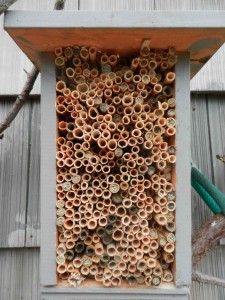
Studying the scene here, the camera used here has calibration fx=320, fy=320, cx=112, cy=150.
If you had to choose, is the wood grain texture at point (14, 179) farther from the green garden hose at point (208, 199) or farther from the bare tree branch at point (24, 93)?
the green garden hose at point (208, 199)

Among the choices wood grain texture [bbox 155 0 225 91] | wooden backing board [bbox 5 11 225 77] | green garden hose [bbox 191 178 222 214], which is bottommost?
green garden hose [bbox 191 178 222 214]

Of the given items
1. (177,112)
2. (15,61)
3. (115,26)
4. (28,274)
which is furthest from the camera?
(15,61)

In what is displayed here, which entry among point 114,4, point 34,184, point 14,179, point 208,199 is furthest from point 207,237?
point 114,4

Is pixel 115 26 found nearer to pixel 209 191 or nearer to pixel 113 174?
pixel 113 174

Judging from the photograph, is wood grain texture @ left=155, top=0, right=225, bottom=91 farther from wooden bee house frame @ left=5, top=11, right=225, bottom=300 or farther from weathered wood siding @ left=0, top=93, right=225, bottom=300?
wooden bee house frame @ left=5, top=11, right=225, bottom=300

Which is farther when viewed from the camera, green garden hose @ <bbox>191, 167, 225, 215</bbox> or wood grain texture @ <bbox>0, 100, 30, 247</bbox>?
wood grain texture @ <bbox>0, 100, 30, 247</bbox>

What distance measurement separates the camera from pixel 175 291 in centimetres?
104

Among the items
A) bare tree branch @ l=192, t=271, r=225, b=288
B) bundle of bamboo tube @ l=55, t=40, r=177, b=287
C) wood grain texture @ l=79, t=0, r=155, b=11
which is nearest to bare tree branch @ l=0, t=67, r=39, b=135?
bundle of bamboo tube @ l=55, t=40, r=177, b=287

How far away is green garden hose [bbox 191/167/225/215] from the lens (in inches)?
56.1

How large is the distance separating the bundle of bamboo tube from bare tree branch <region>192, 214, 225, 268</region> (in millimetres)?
353

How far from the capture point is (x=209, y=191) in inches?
56.6

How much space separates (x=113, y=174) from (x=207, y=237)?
1.98 ft

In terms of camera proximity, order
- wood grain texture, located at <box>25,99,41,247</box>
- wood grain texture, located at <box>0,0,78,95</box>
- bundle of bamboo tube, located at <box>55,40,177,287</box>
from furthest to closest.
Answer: wood grain texture, located at <box>0,0,78,95</box>
wood grain texture, located at <box>25,99,41,247</box>
bundle of bamboo tube, located at <box>55,40,177,287</box>

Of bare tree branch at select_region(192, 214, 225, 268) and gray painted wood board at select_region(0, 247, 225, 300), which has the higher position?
bare tree branch at select_region(192, 214, 225, 268)
